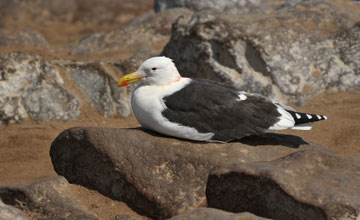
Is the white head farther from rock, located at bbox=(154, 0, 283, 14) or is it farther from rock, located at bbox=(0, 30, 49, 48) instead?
rock, located at bbox=(154, 0, 283, 14)

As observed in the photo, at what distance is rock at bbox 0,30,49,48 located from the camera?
9884 mm

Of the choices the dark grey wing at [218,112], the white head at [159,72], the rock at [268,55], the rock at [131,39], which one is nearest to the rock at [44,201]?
the dark grey wing at [218,112]

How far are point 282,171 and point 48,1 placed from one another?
1617 cm

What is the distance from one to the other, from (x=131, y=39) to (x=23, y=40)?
194 centimetres

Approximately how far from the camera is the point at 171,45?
28.2 feet

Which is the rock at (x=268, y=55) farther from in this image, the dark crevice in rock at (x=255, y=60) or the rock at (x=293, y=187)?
the rock at (x=293, y=187)

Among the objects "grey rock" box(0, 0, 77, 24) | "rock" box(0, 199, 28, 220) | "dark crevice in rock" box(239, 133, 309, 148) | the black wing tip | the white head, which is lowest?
"grey rock" box(0, 0, 77, 24)

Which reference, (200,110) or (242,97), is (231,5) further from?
(200,110)

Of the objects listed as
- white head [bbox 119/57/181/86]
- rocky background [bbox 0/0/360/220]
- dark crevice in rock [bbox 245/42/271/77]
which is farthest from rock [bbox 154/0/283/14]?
white head [bbox 119/57/181/86]

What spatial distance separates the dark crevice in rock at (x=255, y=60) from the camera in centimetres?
784

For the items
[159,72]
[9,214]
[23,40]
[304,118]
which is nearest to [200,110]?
[159,72]

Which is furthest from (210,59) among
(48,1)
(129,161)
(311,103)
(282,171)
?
(48,1)

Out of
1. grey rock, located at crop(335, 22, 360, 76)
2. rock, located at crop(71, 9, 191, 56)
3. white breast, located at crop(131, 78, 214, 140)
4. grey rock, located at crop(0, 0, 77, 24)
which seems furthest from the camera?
grey rock, located at crop(0, 0, 77, 24)

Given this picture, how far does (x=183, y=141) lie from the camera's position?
517 centimetres
